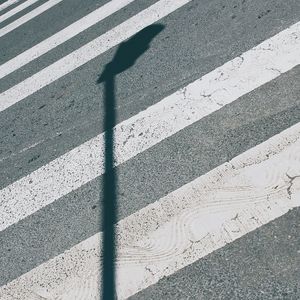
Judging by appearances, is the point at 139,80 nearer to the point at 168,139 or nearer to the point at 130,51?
the point at 130,51

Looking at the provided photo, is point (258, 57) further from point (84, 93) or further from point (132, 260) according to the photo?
point (132, 260)

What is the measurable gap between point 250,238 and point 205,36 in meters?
2.60

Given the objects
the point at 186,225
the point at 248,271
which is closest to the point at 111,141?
the point at 186,225

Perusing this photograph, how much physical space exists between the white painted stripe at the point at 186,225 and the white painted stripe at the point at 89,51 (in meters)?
2.62

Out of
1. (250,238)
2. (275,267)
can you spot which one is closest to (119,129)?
(250,238)

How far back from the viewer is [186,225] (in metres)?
3.16

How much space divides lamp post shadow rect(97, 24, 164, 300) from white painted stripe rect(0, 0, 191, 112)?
207mm

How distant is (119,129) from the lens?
4168mm

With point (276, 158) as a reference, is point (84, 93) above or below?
above

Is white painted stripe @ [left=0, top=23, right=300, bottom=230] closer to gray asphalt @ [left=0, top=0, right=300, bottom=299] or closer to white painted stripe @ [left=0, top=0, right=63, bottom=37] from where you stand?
gray asphalt @ [left=0, top=0, right=300, bottom=299]

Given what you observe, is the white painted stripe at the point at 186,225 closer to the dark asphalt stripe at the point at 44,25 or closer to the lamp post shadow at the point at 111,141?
the lamp post shadow at the point at 111,141

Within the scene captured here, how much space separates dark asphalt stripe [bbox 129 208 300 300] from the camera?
2.66m

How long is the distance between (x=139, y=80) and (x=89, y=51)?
122 cm

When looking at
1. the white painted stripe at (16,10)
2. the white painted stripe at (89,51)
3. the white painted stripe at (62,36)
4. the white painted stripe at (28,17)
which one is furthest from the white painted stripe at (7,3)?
the white painted stripe at (89,51)
